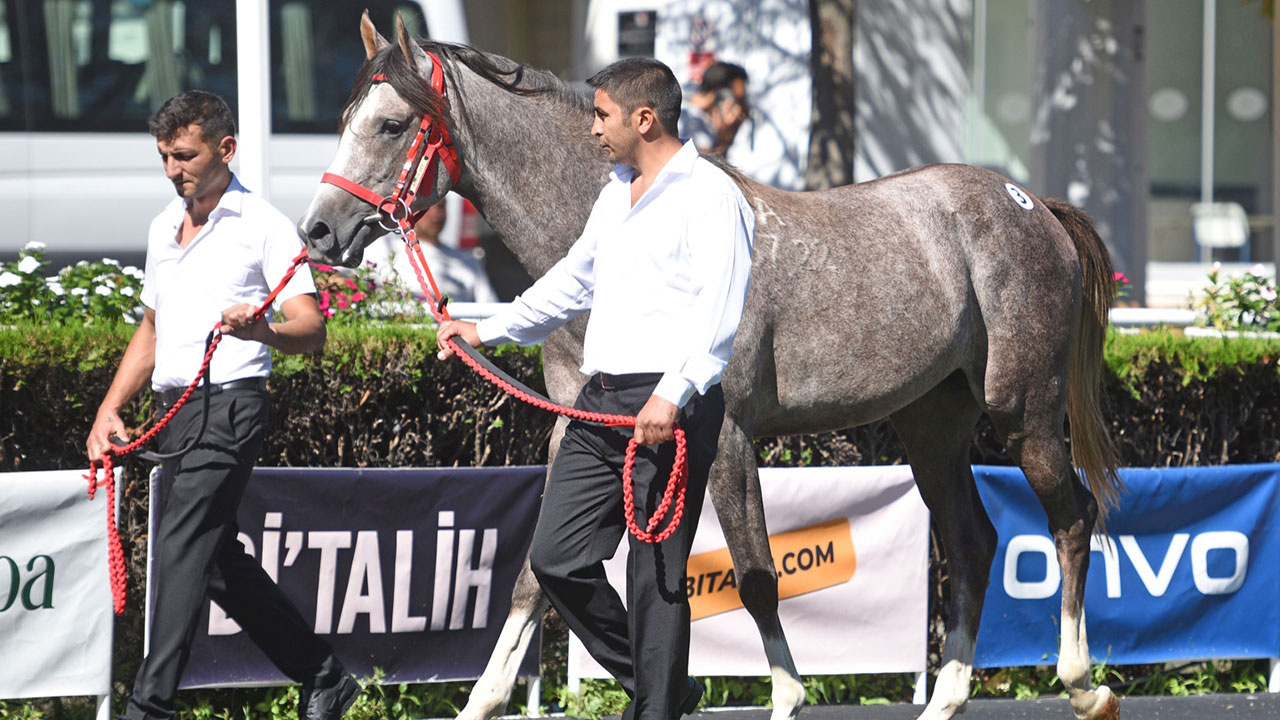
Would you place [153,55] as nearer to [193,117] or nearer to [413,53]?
[413,53]

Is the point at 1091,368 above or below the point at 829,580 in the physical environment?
above

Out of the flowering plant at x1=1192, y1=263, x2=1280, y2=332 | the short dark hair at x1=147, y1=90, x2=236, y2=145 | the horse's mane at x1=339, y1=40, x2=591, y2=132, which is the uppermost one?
the horse's mane at x1=339, y1=40, x2=591, y2=132

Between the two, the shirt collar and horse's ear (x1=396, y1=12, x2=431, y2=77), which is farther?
horse's ear (x1=396, y1=12, x2=431, y2=77)

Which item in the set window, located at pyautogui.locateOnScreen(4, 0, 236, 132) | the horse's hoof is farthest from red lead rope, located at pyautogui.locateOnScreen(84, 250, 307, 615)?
window, located at pyautogui.locateOnScreen(4, 0, 236, 132)

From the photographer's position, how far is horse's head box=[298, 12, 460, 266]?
4.35 metres

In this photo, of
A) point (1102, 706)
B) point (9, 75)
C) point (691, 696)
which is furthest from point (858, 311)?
point (9, 75)

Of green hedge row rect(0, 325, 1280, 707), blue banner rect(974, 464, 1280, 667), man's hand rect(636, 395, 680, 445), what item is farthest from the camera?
blue banner rect(974, 464, 1280, 667)

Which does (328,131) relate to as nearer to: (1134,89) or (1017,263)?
(1134,89)

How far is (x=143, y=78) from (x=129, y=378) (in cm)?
681

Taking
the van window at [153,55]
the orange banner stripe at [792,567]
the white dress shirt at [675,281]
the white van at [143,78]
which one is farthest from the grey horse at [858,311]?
the van window at [153,55]

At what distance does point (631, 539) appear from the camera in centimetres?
379

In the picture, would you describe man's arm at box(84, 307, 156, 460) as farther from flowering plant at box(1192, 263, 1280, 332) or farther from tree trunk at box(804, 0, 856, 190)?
tree trunk at box(804, 0, 856, 190)

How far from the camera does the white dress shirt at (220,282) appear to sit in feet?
13.9

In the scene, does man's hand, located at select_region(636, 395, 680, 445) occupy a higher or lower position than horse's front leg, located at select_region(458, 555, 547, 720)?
higher
